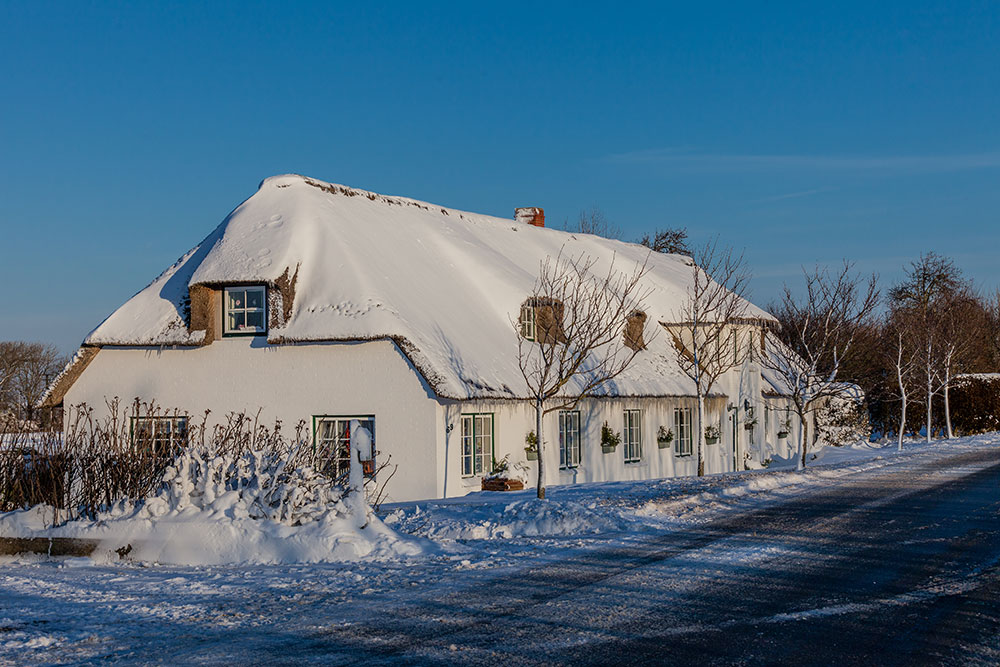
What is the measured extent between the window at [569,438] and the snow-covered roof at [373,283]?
1507 millimetres

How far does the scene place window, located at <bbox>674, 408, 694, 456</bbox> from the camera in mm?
28500

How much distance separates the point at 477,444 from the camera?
20969mm

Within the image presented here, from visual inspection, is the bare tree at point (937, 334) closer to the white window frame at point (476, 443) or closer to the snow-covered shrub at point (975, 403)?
the snow-covered shrub at point (975, 403)

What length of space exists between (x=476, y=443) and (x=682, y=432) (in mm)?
9965

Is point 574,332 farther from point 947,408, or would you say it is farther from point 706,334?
point 947,408

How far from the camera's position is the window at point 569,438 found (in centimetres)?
2344

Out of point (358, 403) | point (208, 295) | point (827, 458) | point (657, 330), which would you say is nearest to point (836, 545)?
point (358, 403)

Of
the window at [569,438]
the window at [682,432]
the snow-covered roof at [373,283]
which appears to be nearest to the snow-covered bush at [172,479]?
the snow-covered roof at [373,283]

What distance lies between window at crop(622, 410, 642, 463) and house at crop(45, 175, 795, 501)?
0.36 feet

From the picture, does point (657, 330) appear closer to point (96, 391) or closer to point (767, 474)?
point (767, 474)

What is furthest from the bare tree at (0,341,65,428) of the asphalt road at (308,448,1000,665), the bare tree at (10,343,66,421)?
the asphalt road at (308,448,1000,665)

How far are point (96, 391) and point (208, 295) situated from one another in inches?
143

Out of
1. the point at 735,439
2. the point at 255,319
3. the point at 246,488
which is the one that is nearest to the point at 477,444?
the point at 255,319

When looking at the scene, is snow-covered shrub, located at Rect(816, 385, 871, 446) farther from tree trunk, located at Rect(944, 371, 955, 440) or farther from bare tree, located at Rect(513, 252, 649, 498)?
bare tree, located at Rect(513, 252, 649, 498)
